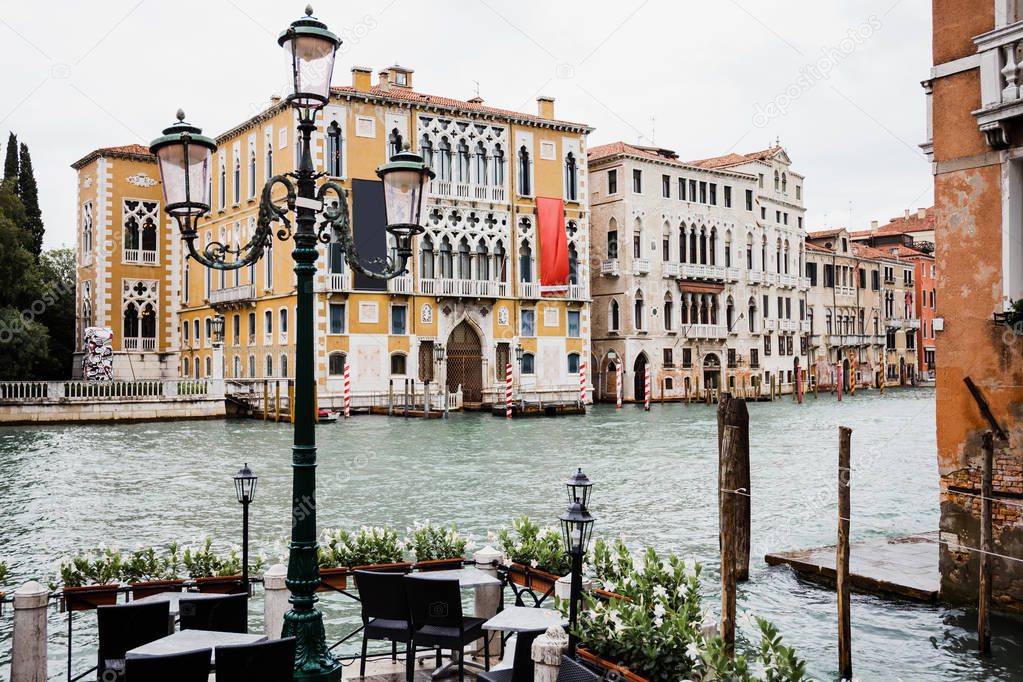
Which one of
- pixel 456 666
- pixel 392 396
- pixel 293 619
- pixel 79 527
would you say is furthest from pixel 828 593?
pixel 392 396

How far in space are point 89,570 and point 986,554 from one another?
6.15m

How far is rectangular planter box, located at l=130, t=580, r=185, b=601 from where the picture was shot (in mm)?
5605

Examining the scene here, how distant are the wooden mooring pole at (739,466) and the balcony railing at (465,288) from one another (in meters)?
23.2

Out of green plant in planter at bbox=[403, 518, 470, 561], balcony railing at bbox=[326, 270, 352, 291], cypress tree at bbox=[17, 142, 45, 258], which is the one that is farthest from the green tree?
green plant in planter at bbox=[403, 518, 470, 561]

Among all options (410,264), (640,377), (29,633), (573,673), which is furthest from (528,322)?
(573,673)

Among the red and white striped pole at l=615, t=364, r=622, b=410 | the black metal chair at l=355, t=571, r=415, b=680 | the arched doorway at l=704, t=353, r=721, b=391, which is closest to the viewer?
the black metal chair at l=355, t=571, r=415, b=680

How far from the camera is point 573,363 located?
36.2 metres

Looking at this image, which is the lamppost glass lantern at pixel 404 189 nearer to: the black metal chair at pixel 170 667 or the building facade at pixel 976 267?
the black metal chair at pixel 170 667

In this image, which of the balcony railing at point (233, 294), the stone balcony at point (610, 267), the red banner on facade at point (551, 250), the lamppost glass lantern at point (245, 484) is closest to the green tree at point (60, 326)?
the balcony railing at point (233, 294)

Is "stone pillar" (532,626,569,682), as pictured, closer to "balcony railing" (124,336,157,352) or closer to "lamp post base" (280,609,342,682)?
"lamp post base" (280,609,342,682)

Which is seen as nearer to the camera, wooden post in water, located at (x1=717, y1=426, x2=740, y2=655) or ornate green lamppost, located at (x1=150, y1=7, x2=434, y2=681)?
ornate green lamppost, located at (x1=150, y1=7, x2=434, y2=681)

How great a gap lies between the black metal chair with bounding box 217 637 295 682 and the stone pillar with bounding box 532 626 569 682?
1033 mm

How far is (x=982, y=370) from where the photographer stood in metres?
7.25

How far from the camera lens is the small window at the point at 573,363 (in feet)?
118
